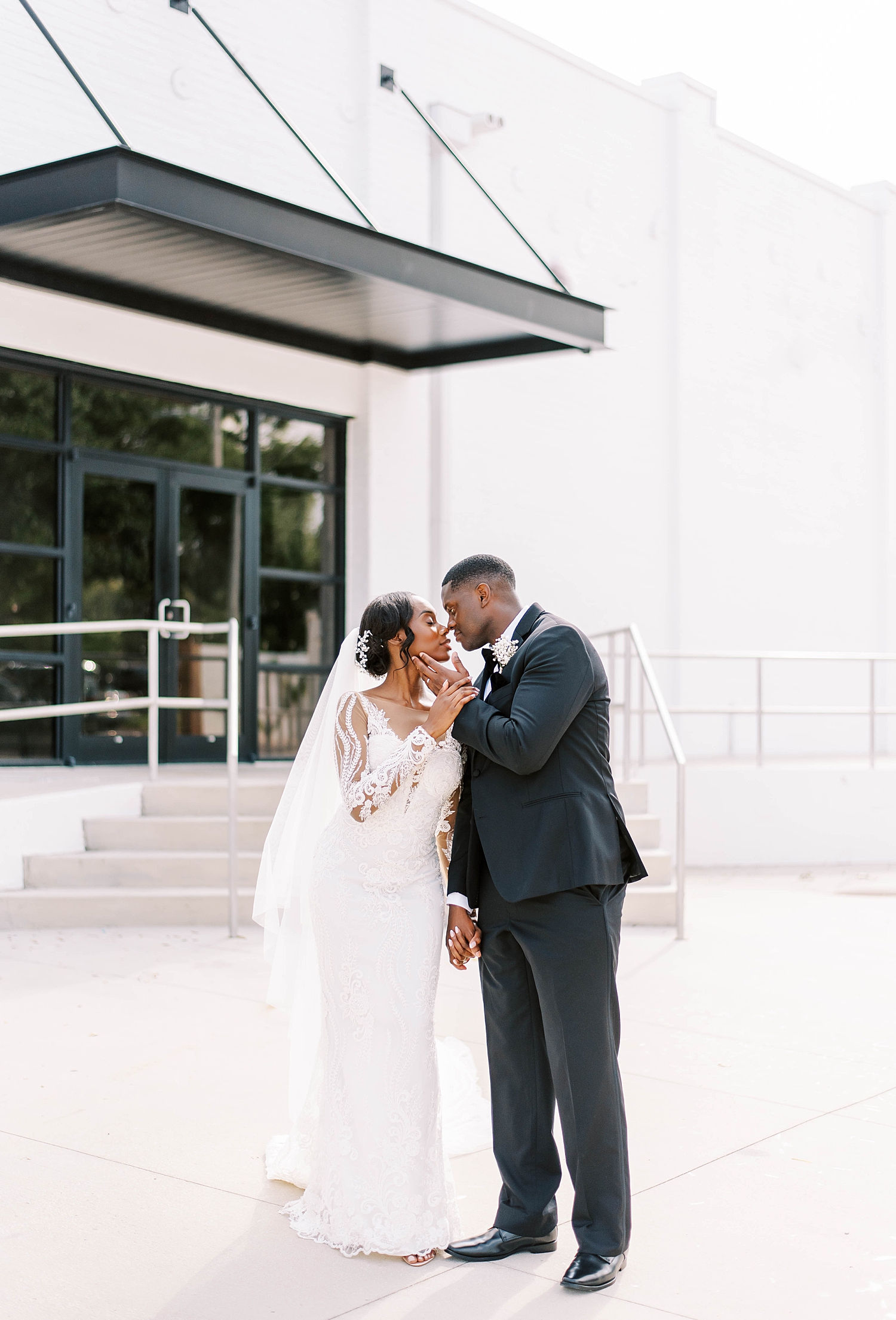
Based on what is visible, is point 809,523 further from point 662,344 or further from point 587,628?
point 587,628

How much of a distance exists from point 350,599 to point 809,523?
6.89 meters

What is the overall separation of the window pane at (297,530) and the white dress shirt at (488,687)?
26.4ft

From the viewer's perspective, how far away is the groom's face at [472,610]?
3.50 m

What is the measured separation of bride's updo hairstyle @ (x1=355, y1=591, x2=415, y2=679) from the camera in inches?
144

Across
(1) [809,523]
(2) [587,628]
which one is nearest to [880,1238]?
(2) [587,628]

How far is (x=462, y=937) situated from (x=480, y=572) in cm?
94

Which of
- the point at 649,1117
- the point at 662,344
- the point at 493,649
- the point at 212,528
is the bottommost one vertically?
the point at 649,1117

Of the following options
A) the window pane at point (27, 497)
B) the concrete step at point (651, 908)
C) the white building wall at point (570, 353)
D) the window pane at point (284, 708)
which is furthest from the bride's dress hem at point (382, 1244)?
the window pane at point (284, 708)

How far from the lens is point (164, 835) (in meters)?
8.23

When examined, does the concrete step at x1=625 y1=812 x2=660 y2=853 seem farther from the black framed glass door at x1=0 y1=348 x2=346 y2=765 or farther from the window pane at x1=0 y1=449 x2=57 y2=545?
the window pane at x1=0 y1=449 x2=57 y2=545

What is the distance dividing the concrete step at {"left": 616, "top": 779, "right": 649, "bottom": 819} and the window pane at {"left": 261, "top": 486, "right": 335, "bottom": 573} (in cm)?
377

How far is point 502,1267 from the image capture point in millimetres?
3311

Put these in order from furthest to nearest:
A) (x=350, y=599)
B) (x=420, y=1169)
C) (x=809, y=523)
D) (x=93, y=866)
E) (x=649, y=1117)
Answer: (x=809, y=523) < (x=350, y=599) < (x=93, y=866) < (x=649, y=1117) < (x=420, y=1169)

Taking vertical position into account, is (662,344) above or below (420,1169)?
above
